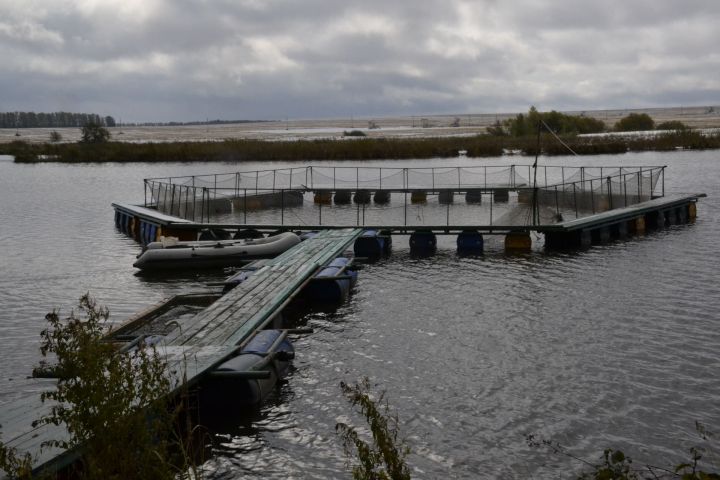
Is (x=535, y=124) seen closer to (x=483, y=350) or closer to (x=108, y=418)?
(x=483, y=350)

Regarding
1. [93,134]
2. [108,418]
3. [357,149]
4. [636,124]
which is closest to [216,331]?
[108,418]

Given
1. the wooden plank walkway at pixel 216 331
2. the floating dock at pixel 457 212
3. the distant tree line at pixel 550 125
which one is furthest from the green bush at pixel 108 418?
the distant tree line at pixel 550 125

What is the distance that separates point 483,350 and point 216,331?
254 inches

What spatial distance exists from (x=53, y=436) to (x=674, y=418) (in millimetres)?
10918

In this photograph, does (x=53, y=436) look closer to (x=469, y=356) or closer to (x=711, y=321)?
(x=469, y=356)

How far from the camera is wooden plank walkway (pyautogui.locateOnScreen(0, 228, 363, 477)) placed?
11.2 metres

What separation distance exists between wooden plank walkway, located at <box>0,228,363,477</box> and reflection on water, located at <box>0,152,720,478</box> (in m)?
1.35

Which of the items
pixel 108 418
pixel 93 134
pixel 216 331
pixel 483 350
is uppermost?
pixel 93 134

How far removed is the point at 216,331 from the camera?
17719 millimetres

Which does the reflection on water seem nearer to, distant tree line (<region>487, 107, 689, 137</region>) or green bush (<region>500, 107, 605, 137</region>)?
distant tree line (<region>487, 107, 689, 137</region>)

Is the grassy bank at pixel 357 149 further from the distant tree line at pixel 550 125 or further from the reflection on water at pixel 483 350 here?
the reflection on water at pixel 483 350

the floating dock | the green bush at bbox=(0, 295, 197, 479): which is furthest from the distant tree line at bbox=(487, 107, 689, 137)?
the green bush at bbox=(0, 295, 197, 479)

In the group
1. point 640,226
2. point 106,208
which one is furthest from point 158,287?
point 106,208

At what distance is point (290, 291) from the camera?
22.0 metres
